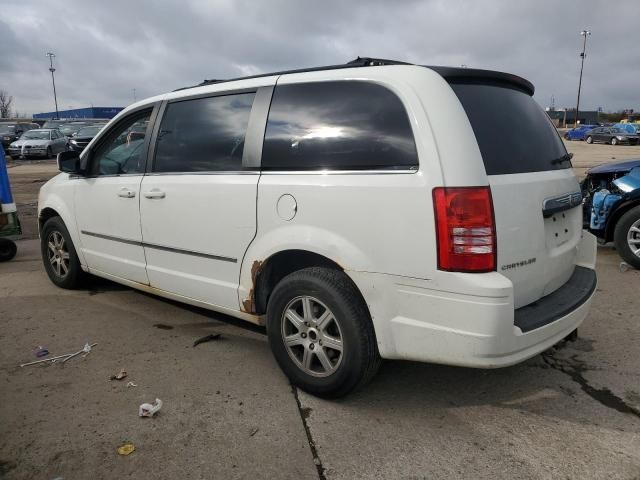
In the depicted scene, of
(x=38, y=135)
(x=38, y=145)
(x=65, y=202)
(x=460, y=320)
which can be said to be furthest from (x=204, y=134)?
(x=38, y=135)

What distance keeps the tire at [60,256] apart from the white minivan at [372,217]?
5.36ft

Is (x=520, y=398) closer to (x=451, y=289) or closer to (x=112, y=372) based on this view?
(x=451, y=289)

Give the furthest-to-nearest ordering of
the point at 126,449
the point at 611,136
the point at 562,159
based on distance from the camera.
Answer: the point at 611,136 → the point at 562,159 → the point at 126,449

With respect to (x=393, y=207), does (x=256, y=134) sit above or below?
above

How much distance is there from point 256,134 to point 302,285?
3.30 feet

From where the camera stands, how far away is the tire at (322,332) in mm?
2809

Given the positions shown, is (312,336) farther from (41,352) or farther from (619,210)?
(619,210)

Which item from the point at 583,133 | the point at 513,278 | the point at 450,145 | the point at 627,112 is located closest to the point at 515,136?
the point at 450,145

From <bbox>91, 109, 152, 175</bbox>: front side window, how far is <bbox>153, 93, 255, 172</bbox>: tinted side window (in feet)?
0.86

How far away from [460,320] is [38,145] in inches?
1140

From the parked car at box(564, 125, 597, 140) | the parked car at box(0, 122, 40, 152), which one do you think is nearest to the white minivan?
the parked car at box(0, 122, 40, 152)

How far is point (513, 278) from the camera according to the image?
2643 mm

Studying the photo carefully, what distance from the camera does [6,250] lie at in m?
6.66

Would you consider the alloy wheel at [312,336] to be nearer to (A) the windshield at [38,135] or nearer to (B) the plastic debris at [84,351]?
(B) the plastic debris at [84,351]
